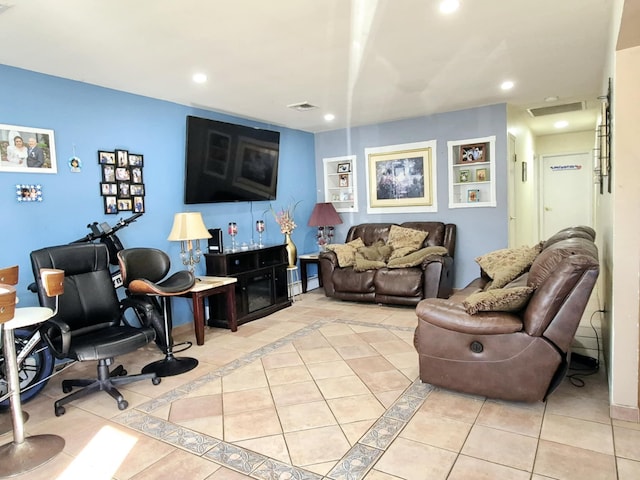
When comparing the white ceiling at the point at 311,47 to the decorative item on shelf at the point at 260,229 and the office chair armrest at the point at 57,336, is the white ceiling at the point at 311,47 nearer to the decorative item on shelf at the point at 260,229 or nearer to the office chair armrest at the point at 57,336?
the decorative item on shelf at the point at 260,229

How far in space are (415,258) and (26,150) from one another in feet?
12.5

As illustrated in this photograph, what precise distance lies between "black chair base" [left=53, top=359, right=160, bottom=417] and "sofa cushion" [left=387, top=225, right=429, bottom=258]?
3.18 meters

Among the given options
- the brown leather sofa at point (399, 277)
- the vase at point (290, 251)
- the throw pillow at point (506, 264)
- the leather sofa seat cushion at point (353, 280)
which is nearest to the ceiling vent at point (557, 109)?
the brown leather sofa at point (399, 277)

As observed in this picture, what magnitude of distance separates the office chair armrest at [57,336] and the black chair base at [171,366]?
27.9 inches

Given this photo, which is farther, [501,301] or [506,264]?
[506,264]

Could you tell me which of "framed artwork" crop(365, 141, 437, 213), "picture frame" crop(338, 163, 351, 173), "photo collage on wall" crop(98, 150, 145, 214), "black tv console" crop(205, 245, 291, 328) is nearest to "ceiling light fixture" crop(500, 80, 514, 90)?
"framed artwork" crop(365, 141, 437, 213)

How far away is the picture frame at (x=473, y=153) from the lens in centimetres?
526

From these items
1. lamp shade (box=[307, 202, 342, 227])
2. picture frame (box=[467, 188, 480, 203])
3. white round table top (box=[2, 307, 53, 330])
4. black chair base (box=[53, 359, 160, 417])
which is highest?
picture frame (box=[467, 188, 480, 203])

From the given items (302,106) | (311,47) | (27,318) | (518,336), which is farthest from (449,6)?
(27,318)

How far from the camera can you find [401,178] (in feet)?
19.1

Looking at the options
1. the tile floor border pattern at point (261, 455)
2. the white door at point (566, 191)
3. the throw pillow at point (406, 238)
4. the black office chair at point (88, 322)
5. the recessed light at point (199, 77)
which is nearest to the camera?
the tile floor border pattern at point (261, 455)

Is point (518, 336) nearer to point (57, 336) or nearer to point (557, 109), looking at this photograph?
point (57, 336)

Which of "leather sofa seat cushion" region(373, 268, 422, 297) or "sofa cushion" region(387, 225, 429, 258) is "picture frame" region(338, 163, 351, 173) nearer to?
"sofa cushion" region(387, 225, 429, 258)

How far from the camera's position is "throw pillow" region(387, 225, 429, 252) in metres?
5.29
